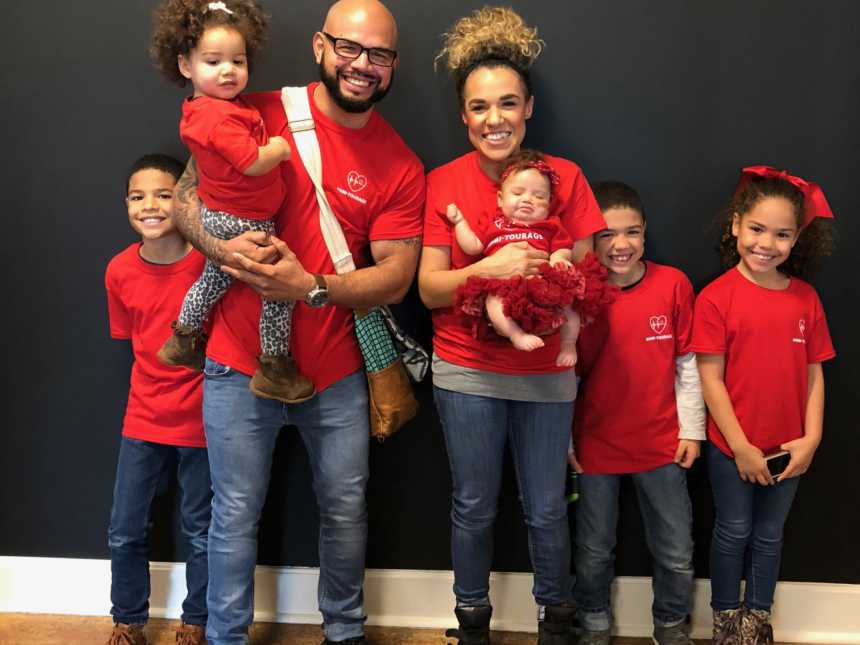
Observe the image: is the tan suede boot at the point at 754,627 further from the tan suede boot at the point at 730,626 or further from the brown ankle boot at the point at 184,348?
the brown ankle boot at the point at 184,348

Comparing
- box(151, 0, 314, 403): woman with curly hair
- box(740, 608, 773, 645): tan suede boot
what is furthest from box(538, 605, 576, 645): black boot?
box(151, 0, 314, 403): woman with curly hair

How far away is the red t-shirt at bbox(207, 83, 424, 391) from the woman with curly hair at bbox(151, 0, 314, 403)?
0.21ft

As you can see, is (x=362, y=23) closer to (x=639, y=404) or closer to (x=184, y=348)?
(x=184, y=348)

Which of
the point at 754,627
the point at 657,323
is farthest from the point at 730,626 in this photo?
the point at 657,323

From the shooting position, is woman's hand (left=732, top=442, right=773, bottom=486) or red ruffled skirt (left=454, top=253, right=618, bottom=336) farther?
woman's hand (left=732, top=442, right=773, bottom=486)

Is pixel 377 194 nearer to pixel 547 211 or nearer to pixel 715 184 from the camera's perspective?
pixel 547 211

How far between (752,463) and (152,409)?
178cm

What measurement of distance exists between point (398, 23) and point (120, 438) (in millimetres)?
1623

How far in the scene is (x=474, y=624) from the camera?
7.08ft

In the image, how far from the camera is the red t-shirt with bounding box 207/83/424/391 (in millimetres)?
1931

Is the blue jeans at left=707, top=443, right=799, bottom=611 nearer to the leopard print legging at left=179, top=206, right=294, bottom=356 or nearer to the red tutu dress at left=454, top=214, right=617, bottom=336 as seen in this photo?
the red tutu dress at left=454, top=214, right=617, bottom=336

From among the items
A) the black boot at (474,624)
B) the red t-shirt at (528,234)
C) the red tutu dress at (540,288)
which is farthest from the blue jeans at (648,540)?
the red t-shirt at (528,234)

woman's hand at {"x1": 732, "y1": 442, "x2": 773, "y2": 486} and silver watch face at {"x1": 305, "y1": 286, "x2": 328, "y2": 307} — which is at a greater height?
silver watch face at {"x1": 305, "y1": 286, "x2": 328, "y2": 307}

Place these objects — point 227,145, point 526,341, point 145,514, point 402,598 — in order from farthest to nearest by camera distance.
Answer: point 402,598 < point 145,514 < point 526,341 < point 227,145
